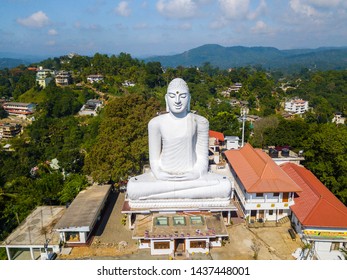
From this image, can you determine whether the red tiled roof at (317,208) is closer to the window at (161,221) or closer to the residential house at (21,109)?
the window at (161,221)

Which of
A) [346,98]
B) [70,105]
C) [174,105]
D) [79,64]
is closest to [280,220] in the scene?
[174,105]

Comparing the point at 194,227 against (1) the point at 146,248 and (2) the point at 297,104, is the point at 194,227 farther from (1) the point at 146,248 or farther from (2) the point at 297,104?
(2) the point at 297,104

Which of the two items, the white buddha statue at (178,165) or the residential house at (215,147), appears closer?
the white buddha statue at (178,165)

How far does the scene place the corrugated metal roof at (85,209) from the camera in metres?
11.3

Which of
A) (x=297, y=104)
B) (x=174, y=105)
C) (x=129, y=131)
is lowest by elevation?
(x=297, y=104)

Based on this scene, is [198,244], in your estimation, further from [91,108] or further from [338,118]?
[338,118]

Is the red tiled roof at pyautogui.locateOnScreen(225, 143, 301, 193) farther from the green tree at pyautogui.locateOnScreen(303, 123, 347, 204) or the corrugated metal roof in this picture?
the corrugated metal roof

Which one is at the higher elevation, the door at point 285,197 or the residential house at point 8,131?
the door at point 285,197

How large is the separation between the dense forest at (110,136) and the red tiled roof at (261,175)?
155 inches

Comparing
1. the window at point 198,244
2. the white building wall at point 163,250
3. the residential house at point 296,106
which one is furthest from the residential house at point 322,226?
the residential house at point 296,106

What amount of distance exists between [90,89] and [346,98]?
46.9 m

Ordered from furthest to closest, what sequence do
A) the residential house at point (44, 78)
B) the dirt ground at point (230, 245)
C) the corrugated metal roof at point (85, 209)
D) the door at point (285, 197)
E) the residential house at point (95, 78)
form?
the residential house at point (44, 78), the residential house at point (95, 78), the door at point (285, 197), the corrugated metal roof at point (85, 209), the dirt ground at point (230, 245)

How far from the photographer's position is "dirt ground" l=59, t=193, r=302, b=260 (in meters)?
10.8

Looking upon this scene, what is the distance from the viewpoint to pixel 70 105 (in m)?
46.3
